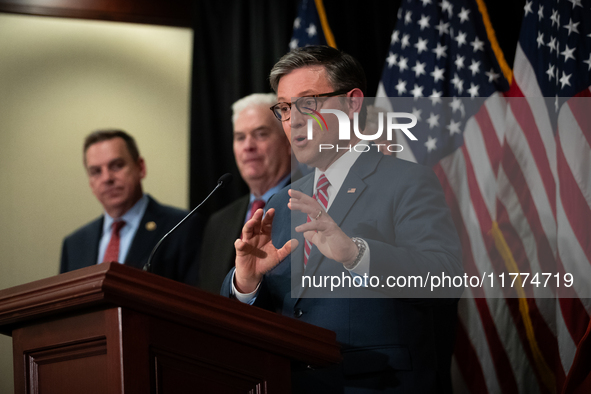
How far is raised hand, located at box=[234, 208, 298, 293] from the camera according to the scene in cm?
155

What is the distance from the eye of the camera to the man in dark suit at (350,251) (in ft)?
4.79

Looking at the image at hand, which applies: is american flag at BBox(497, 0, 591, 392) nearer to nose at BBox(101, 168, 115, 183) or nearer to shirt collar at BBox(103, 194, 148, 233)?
shirt collar at BBox(103, 194, 148, 233)

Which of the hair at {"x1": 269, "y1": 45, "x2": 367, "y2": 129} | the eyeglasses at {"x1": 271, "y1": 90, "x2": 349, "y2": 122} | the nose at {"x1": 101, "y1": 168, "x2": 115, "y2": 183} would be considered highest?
the nose at {"x1": 101, "y1": 168, "x2": 115, "y2": 183}

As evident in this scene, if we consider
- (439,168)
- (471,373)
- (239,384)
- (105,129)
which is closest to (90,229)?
(105,129)

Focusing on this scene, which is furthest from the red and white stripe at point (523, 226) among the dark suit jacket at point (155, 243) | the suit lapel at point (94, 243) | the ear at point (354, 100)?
the suit lapel at point (94, 243)

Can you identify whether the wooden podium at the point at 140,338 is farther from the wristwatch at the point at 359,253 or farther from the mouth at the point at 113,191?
the mouth at the point at 113,191

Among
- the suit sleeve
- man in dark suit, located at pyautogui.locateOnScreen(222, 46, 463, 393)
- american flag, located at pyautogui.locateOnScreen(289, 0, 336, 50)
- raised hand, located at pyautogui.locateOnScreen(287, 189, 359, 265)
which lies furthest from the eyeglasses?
american flag, located at pyautogui.locateOnScreen(289, 0, 336, 50)

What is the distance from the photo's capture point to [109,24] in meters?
Answer: 4.39

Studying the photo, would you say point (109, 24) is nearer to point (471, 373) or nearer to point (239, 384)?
point (471, 373)

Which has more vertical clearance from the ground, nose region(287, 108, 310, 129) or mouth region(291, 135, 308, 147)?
nose region(287, 108, 310, 129)

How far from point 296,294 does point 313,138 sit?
50 cm

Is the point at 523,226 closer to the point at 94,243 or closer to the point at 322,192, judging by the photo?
the point at 322,192

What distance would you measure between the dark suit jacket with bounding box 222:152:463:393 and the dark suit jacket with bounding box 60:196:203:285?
1.78 meters

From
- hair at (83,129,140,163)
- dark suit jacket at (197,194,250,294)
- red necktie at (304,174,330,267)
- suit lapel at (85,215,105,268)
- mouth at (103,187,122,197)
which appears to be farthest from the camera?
hair at (83,129,140,163)
